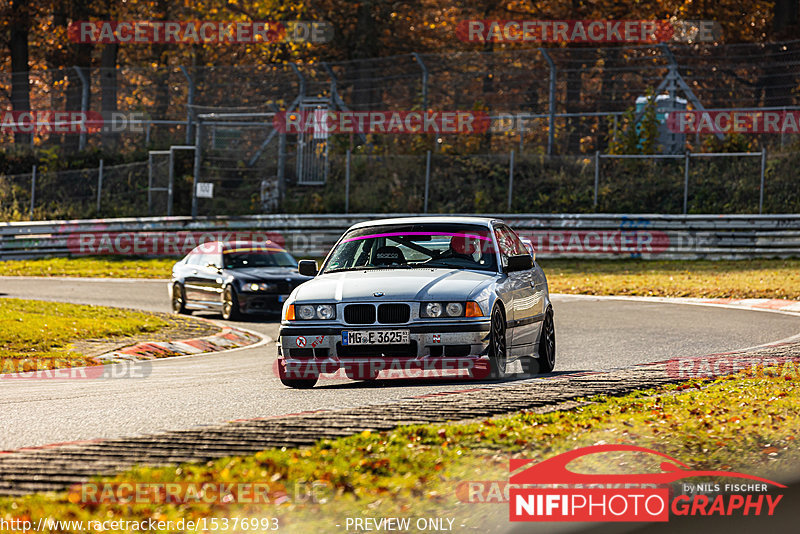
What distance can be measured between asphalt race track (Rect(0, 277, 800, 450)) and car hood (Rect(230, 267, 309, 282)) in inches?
30.3

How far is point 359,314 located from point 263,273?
10.1 m

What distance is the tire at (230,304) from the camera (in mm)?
19109

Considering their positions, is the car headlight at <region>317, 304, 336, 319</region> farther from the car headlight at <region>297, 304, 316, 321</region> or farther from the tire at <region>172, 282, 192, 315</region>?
the tire at <region>172, 282, 192, 315</region>

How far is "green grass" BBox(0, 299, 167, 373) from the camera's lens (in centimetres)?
1327

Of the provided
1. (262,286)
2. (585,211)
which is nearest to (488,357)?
(262,286)

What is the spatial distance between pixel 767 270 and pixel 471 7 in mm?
23124

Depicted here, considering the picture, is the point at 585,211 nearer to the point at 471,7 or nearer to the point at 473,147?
the point at 473,147

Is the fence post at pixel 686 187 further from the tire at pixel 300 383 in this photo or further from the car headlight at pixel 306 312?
the car headlight at pixel 306 312

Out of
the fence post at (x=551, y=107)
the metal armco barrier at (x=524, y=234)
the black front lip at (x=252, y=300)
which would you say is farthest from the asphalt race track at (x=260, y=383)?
the fence post at (x=551, y=107)

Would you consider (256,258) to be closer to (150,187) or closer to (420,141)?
(420,141)

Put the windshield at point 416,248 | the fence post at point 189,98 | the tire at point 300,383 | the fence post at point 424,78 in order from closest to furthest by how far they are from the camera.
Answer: the tire at point 300,383, the windshield at point 416,248, the fence post at point 424,78, the fence post at point 189,98

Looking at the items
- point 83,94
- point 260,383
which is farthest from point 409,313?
point 83,94

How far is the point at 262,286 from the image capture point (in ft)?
62.4

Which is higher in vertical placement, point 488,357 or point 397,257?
point 397,257
